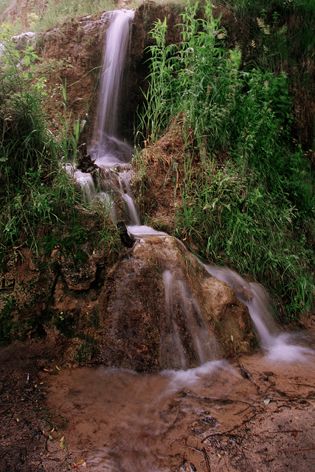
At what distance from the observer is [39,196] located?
3463 mm

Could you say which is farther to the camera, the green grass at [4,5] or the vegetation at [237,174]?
the green grass at [4,5]

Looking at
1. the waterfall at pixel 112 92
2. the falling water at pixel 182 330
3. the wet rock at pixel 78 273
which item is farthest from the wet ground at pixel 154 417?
the waterfall at pixel 112 92

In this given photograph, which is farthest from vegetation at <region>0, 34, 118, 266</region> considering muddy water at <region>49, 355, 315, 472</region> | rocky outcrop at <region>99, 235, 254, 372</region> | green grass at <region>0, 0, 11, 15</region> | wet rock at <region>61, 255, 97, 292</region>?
green grass at <region>0, 0, 11, 15</region>

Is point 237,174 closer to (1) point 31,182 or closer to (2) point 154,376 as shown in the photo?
(1) point 31,182

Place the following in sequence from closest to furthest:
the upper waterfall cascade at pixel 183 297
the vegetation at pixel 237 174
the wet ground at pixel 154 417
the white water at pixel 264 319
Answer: the wet ground at pixel 154 417
the upper waterfall cascade at pixel 183 297
the white water at pixel 264 319
the vegetation at pixel 237 174

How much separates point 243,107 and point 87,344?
3109 millimetres

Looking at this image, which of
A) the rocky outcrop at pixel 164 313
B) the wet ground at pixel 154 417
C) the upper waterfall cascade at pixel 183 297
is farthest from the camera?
the upper waterfall cascade at pixel 183 297

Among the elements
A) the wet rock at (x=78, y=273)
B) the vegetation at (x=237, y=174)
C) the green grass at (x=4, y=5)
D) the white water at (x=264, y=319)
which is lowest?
the white water at (x=264, y=319)

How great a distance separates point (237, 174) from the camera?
4555mm

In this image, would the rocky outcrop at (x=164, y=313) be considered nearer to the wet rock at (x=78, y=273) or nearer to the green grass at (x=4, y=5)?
the wet rock at (x=78, y=273)

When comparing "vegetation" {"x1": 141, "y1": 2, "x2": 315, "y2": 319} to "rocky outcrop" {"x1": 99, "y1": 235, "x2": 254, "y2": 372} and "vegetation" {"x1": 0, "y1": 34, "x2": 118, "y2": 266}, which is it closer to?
"rocky outcrop" {"x1": 99, "y1": 235, "x2": 254, "y2": 372}

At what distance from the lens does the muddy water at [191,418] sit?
2.32m

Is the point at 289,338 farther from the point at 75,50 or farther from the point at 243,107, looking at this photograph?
the point at 75,50

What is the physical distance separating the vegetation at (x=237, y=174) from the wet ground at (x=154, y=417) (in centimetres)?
124
